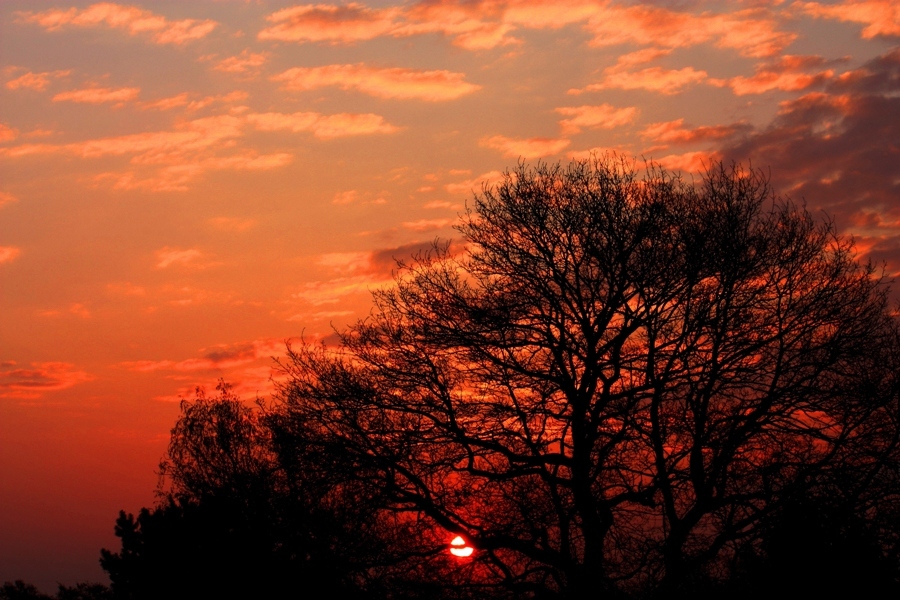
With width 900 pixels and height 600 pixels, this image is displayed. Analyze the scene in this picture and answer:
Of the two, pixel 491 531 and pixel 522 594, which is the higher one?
pixel 491 531

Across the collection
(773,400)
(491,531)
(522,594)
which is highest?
(773,400)

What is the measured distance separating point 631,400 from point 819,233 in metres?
5.77

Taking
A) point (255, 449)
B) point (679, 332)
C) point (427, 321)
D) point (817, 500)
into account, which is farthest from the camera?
point (255, 449)

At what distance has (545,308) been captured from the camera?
20.9 m

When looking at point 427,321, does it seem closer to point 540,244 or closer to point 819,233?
point 540,244

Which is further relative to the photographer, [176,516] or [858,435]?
[176,516]

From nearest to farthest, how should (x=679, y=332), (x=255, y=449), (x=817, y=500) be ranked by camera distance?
(x=817, y=500) < (x=679, y=332) < (x=255, y=449)

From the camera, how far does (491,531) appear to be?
20500mm

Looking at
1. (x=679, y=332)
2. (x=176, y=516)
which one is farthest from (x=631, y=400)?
(x=176, y=516)

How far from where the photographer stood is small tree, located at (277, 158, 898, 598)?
1928 centimetres

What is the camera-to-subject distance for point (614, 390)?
66.1ft

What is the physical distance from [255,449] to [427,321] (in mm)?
24454

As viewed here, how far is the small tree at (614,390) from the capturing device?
19281mm

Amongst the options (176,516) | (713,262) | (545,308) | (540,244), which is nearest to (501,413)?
(545,308)
